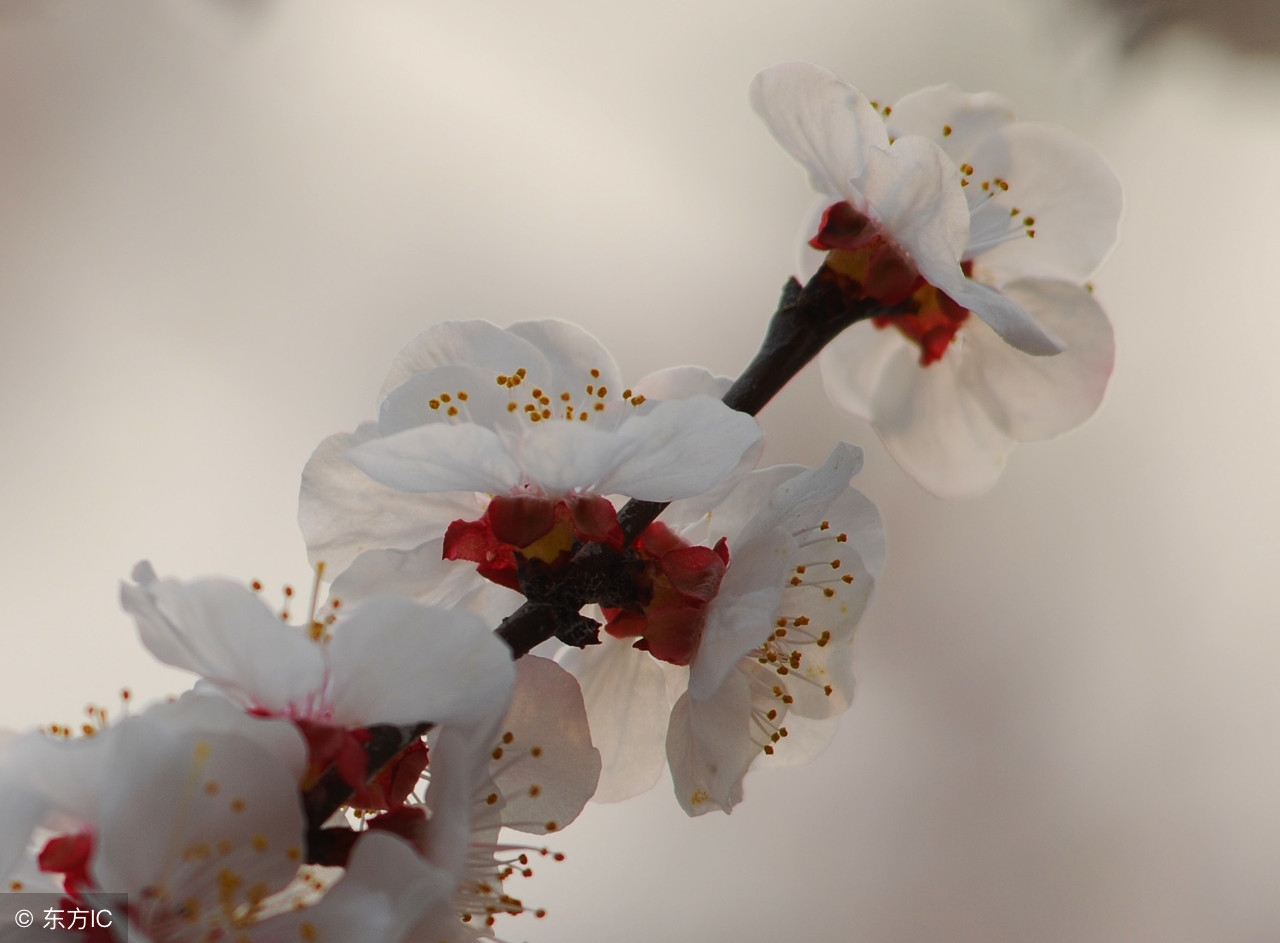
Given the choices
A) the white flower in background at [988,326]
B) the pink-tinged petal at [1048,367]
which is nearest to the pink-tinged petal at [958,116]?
the white flower in background at [988,326]

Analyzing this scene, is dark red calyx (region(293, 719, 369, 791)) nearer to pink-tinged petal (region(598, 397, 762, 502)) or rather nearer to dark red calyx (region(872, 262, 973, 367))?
pink-tinged petal (region(598, 397, 762, 502))

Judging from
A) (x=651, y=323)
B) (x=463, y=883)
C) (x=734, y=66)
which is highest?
(x=734, y=66)

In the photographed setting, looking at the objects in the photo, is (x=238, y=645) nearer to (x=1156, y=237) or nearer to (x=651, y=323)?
(x=651, y=323)

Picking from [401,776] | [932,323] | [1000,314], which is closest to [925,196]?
[1000,314]

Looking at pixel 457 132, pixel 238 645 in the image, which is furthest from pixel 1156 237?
pixel 238 645

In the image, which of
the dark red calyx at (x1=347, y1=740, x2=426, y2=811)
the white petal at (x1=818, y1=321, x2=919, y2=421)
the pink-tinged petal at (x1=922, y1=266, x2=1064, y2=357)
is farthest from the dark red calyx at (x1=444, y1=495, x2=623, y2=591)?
the white petal at (x1=818, y1=321, x2=919, y2=421)

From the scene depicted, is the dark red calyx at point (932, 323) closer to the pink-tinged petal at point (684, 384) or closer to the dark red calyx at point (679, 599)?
the pink-tinged petal at point (684, 384)

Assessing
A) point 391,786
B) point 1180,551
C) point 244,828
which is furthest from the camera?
point 1180,551

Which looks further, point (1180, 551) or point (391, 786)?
point (1180, 551)
